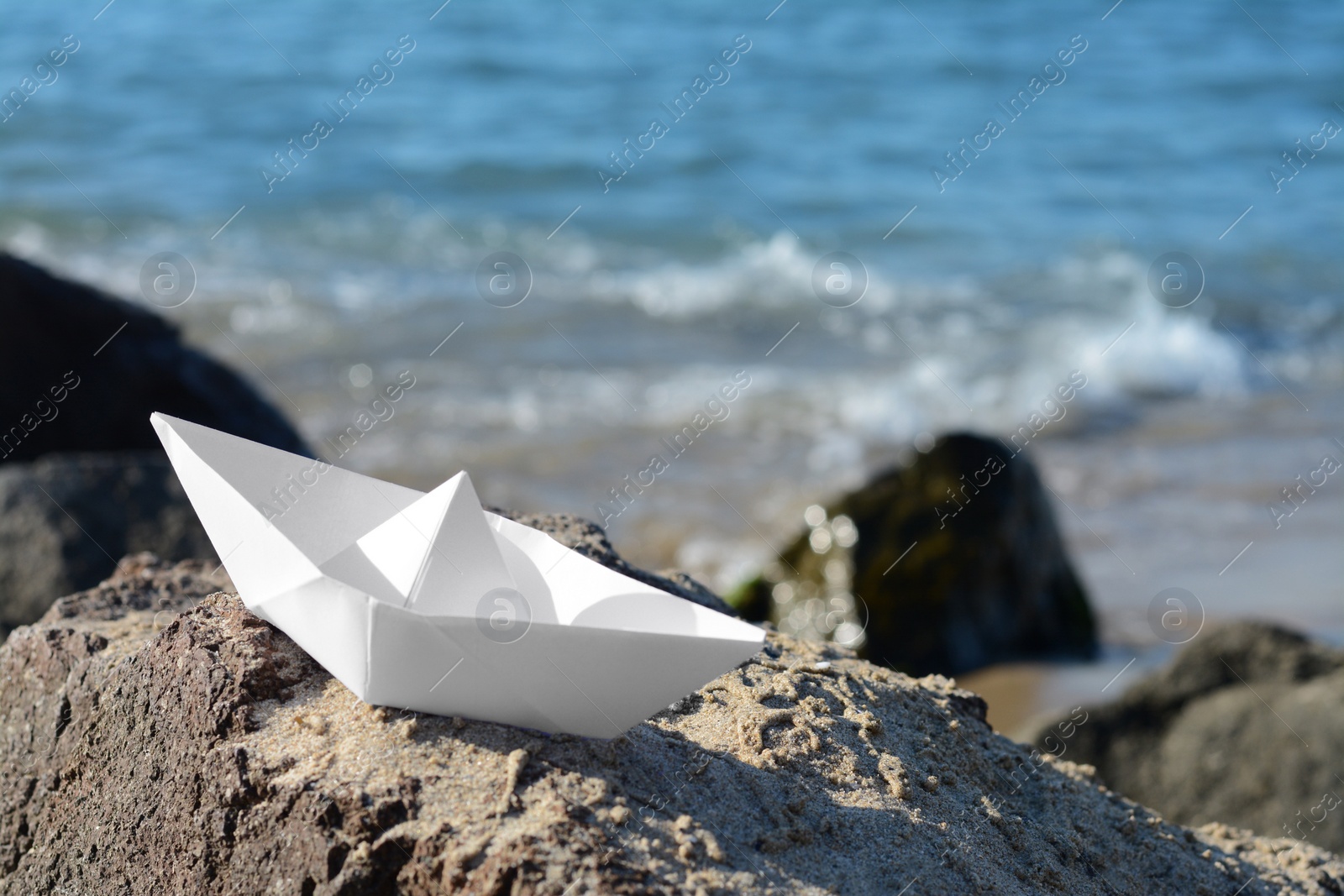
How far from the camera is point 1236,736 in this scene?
13.4 feet

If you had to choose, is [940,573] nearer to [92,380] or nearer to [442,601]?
[442,601]

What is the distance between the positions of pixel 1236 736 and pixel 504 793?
3.17m

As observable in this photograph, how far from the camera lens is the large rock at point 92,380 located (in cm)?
574

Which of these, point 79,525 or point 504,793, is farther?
point 79,525

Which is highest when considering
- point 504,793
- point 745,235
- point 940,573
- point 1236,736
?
point 504,793

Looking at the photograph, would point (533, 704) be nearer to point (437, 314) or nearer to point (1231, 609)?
point (1231, 609)

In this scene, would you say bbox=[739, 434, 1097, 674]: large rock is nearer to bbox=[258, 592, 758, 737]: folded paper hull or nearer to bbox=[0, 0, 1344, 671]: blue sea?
bbox=[0, 0, 1344, 671]: blue sea

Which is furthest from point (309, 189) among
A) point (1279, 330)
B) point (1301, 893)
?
point (1301, 893)

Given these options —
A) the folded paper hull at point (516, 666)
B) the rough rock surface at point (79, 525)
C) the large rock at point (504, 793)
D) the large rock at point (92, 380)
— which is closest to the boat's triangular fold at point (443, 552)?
the folded paper hull at point (516, 666)

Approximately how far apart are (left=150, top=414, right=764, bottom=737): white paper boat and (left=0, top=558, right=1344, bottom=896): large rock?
114 millimetres

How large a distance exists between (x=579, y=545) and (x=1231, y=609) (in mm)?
5087

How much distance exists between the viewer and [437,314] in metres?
11.5

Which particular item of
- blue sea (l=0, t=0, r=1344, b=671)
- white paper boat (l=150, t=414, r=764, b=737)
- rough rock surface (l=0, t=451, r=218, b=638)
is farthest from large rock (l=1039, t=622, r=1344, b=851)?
rough rock surface (l=0, t=451, r=218, b=638)

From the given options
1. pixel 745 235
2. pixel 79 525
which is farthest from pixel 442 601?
pixel 745 235
